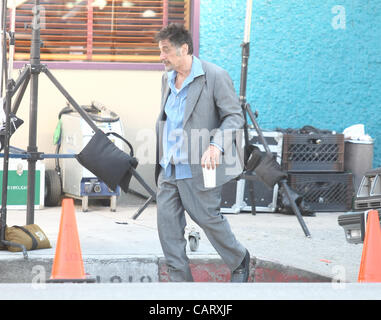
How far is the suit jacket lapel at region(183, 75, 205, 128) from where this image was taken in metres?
4.93

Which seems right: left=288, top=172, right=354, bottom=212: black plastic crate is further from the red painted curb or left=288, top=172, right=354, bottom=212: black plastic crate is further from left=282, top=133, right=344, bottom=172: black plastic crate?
the red painted curb

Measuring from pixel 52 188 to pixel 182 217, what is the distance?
3686mm

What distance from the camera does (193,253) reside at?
5863 mm

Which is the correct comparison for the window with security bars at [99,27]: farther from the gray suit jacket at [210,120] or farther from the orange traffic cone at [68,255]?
the orange traffic cone at [68,255]

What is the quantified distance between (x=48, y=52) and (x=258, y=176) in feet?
10.6

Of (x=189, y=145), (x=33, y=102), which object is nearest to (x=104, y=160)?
(x=33, y=102)

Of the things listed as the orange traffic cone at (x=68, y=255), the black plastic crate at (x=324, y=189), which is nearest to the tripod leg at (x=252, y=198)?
the black plastic crate at (x=324, y=189)

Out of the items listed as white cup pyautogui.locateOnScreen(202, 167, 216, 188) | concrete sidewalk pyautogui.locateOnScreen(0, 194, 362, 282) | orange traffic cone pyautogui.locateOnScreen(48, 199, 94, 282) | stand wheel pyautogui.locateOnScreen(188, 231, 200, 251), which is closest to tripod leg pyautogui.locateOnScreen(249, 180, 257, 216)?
concrete sidewalk pyautogui.locateOnScreen(0, 194, 362, 282)

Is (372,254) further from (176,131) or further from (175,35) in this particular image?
(175,35)

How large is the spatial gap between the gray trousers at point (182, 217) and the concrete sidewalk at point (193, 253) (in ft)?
2.43

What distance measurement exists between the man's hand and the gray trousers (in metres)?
0.24

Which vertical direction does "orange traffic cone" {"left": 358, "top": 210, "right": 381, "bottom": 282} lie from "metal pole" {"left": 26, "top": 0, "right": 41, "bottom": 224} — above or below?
below

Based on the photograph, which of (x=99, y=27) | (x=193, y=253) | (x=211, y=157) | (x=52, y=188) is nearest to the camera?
(x=211, y=157)
